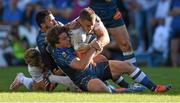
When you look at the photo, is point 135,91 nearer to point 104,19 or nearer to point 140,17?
point 104,19

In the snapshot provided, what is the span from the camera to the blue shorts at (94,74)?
474 inches

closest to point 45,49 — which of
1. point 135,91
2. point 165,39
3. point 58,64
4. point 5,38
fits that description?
point 58,64

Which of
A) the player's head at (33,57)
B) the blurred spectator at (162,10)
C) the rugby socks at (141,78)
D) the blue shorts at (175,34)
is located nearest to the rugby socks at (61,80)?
the player's head at (33,57)

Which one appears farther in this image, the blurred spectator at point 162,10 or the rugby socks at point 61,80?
the blurred spectator at point 162,10

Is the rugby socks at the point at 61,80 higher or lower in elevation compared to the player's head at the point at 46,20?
lower

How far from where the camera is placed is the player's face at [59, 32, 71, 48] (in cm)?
1194

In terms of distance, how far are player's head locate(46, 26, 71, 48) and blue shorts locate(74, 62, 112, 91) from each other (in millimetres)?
504

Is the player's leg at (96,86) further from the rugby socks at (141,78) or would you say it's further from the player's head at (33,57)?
the player's head at (33,57)

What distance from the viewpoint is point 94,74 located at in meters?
12.1

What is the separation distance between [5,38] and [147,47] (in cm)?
415

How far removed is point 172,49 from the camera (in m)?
21.6

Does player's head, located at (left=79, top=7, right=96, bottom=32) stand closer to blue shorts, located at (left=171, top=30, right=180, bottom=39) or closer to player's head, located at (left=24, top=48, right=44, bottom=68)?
player's head, located at (left=24, top=48, right=44, bottom=68)

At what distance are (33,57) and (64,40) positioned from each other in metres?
1.08

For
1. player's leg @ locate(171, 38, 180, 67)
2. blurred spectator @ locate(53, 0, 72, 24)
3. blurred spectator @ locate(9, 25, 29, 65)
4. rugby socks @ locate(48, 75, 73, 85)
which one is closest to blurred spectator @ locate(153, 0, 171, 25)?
player's leg @ locate(171, 38, 180, 67)
